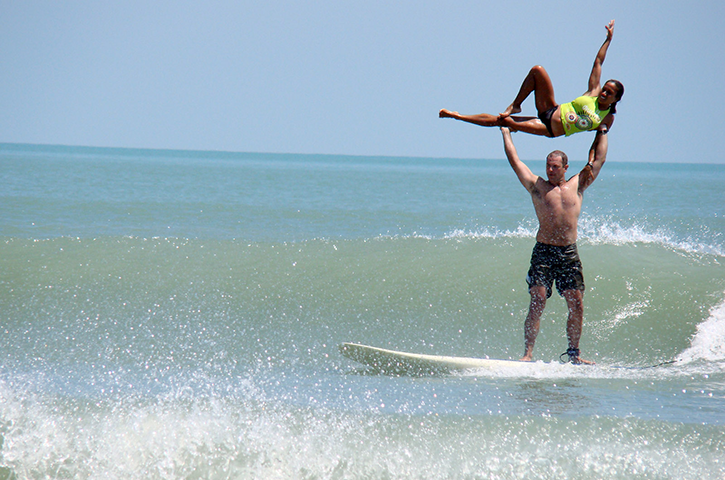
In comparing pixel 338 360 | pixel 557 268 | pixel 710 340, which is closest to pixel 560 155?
pixel 557 268

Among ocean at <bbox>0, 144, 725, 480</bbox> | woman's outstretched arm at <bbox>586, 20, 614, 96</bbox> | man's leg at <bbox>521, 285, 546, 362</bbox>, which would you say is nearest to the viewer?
ocean at <bbox>0, 144, 725, 480</bbox>

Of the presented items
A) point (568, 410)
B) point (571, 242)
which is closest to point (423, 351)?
point (571, 242)

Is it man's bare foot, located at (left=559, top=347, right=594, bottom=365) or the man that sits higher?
the man

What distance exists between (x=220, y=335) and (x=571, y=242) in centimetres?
374

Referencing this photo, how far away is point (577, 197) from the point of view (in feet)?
17.5

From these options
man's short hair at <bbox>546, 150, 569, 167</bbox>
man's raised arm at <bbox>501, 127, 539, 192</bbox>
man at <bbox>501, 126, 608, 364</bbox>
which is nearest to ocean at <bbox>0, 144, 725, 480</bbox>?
man at <bbox>501, 126, 608, 364</bbox>

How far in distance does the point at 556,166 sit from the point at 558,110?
0.50 m

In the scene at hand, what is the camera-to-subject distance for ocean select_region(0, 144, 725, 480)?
11.9 ft

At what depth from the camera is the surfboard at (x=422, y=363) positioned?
5207mm

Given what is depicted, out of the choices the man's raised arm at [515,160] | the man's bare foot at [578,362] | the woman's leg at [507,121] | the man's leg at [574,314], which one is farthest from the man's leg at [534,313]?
the woman's leg at [507,121]

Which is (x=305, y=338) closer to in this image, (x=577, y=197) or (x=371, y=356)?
(x=371, y=356)

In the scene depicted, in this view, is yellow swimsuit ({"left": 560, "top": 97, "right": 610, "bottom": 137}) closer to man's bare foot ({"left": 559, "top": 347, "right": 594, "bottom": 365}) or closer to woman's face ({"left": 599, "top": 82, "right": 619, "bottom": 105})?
woman's face ({"left": 599, "top": 82, "right": 619, "bottom": 105})

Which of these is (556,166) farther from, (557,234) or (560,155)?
(557,234)

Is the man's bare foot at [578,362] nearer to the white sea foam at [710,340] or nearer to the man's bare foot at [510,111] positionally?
the white sea foam at [710,340]
